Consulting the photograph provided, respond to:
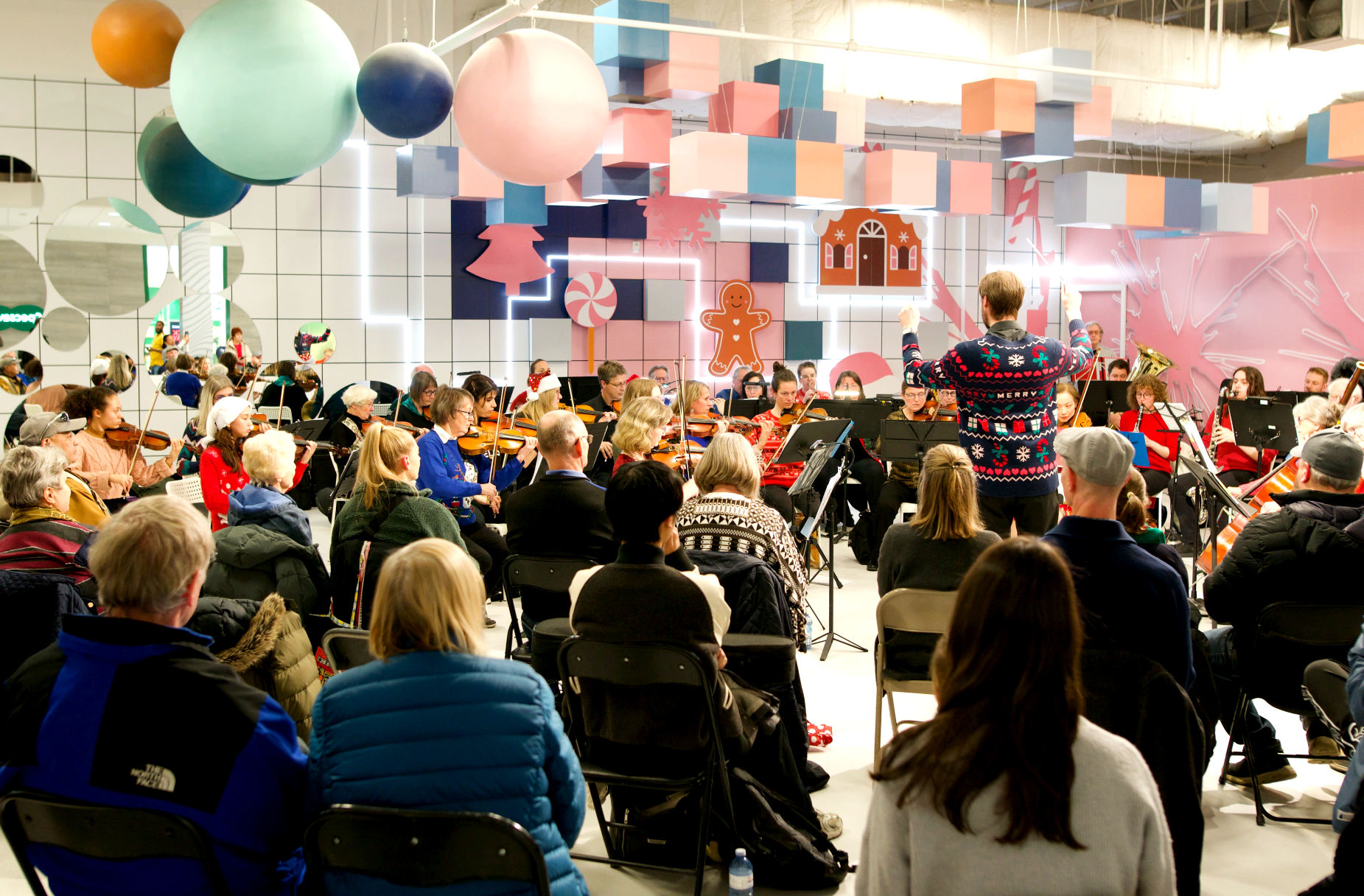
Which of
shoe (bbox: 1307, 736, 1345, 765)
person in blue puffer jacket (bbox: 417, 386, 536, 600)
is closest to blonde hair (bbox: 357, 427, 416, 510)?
person in blue puffer jacket (bbox: 417, 386, 536, 600)

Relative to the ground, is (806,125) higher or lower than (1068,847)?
higher

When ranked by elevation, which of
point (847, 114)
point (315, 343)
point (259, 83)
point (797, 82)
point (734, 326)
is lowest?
point (315, 343)

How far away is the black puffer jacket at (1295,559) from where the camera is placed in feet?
9.73

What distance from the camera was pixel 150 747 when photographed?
1.68 m

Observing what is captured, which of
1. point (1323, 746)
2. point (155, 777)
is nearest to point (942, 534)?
point (1323, 746)

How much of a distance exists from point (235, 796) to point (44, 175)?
8.66m

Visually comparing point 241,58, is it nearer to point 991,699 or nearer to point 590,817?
point 590,817

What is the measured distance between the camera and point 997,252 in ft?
42.9

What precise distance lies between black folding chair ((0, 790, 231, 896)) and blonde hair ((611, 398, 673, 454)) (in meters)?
2.84

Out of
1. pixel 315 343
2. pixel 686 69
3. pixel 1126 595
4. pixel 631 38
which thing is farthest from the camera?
pixel 315 343

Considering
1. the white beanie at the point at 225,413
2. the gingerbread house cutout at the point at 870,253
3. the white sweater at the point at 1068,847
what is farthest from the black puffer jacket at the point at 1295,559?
the gingerbread house cutout at the point at 870,253

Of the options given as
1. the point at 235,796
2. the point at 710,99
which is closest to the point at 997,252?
the point at 710,99

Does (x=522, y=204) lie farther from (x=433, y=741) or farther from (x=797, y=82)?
(x=433, y=741)

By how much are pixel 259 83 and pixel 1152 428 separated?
572 cm
